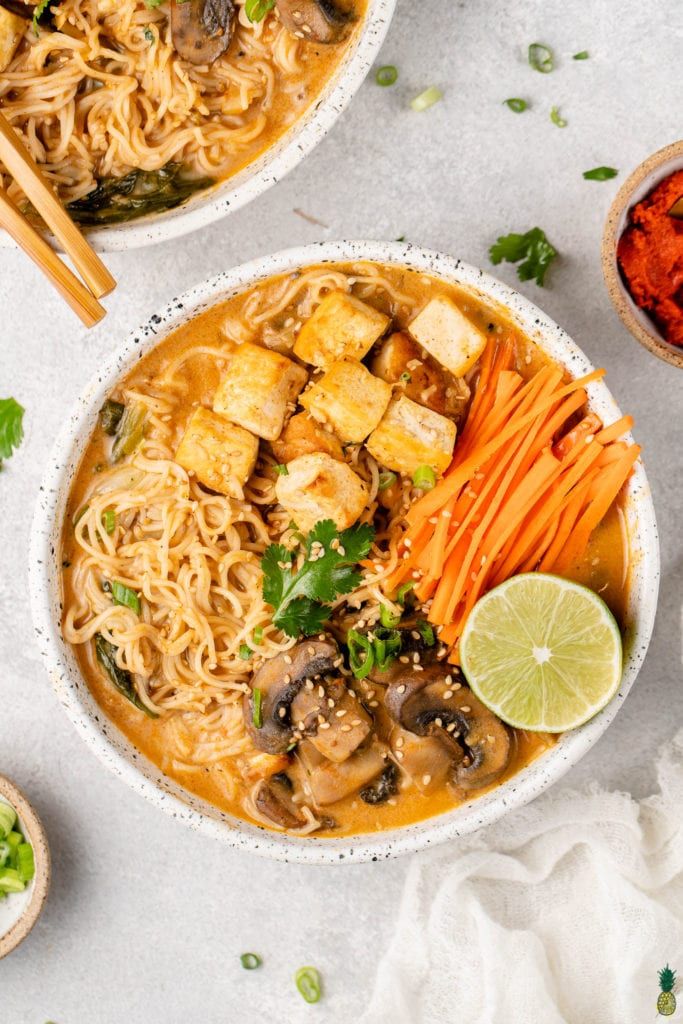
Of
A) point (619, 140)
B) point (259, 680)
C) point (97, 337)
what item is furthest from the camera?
point (97, 337)

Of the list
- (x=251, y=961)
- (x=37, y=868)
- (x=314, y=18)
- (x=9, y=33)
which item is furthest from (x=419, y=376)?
(x=251, y=961)

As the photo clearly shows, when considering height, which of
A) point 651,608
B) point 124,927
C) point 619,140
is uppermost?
point 619,140

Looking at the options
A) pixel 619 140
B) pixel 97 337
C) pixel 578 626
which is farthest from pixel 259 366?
pixel 619 140

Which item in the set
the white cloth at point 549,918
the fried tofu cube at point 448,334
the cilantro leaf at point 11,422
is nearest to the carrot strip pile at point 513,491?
the fried tofu cube at point 448,334

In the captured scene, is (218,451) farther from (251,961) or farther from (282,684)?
(251,961)

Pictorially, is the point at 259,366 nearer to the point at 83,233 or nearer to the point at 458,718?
the point at 83,233

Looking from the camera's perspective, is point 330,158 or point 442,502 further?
point 330,158
